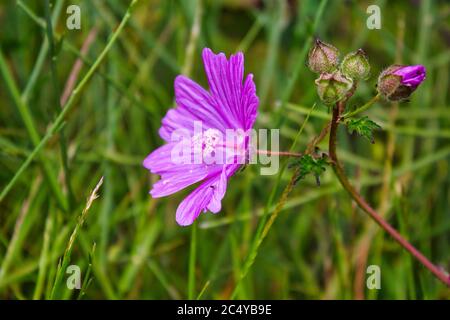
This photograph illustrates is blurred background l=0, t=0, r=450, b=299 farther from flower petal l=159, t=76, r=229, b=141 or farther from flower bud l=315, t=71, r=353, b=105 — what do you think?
flower bud l=315, t=71, r=353, b=105

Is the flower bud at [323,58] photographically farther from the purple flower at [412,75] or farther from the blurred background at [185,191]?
the blurred background at [185,191]

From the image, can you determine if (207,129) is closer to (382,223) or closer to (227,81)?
(227,81)

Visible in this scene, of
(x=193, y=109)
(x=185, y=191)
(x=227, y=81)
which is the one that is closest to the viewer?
(x=227, y=81)

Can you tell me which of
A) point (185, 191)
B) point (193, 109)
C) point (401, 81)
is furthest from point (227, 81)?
point (185, 191)

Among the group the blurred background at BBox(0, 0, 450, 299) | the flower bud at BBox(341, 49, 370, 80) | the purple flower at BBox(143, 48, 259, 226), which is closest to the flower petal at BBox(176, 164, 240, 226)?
the purple flower at BBox(143, 48, 259, 226)
